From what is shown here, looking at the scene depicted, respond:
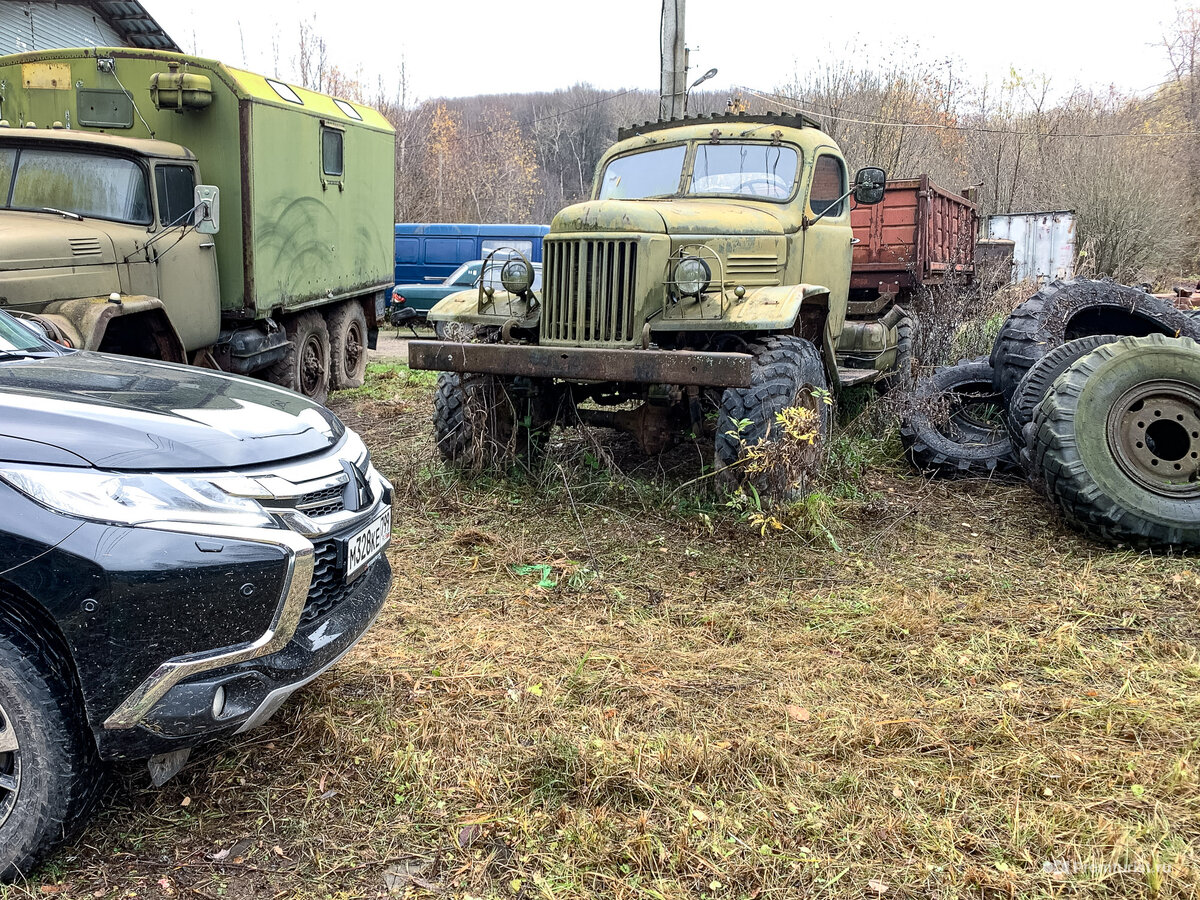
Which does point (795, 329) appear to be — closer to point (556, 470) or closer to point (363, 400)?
point (556, 470)

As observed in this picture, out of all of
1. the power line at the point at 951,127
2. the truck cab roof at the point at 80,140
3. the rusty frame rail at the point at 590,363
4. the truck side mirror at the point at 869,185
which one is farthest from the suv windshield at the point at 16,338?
the power line at the point at 951,127

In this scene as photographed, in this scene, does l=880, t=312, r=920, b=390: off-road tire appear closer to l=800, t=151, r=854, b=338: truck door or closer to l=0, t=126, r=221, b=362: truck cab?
l=800, t=151, r=854, b=338: truck door

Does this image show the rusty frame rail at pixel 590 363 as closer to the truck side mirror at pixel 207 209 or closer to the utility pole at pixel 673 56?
the truck side mirror at pixel 207 209

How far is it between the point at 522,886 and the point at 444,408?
13.8 feet

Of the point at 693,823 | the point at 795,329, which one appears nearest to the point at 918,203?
the point at 795,329

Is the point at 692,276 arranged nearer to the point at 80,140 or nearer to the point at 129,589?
the point at 129,589

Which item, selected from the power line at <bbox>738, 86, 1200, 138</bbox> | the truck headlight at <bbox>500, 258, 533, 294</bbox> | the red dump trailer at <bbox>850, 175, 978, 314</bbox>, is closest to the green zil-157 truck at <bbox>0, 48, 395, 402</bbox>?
the truck headlight at <bbox>500, 258, 533, 294</bbox>

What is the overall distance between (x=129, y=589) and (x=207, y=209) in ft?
17.6

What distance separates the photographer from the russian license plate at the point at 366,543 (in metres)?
2.82

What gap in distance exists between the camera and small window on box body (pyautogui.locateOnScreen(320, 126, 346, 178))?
958cm

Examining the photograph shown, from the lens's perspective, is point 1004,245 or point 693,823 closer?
point 693,823

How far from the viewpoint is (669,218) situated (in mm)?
5918

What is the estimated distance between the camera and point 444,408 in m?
6.38

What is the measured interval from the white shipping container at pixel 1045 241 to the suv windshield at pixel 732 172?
54.3ft
